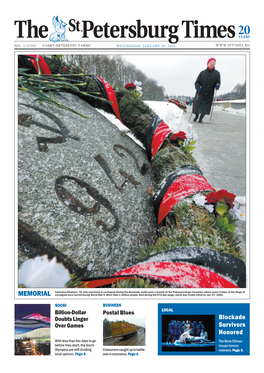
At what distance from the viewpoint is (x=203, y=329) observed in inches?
38.9

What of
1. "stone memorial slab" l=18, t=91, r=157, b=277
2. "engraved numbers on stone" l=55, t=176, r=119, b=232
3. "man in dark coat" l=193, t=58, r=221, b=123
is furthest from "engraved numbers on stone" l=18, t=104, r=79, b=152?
"man in dark coat" l=193, t=58, r=221, b=123

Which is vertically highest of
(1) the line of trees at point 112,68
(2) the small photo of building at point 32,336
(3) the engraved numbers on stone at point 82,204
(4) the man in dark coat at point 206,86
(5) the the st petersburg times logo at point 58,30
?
(1) the line of trees at point 112,68

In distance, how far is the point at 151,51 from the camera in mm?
1273

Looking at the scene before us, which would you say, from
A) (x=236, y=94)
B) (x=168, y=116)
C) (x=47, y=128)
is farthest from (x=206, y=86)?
(x=168, y=116)

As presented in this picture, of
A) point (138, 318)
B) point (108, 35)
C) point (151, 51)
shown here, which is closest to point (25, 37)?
point (108, 35)

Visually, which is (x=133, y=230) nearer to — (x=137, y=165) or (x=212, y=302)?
(x=212, y=302)

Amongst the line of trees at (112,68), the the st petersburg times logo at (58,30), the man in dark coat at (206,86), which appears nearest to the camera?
the the st petersburg times logo at (58,30)

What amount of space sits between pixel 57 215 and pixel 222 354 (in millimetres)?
1133

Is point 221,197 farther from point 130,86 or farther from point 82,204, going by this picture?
point 130,86

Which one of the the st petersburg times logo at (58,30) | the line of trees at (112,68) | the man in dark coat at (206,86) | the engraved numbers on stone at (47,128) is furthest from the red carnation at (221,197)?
the the st petersburg times logo at (58,30)

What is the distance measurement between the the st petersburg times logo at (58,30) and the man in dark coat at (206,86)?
99 cm

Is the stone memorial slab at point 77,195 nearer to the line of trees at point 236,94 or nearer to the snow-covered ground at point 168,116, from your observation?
the snow-covered ground at point 168,116

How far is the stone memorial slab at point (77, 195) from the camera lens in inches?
40.4

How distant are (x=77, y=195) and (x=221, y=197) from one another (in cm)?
88
